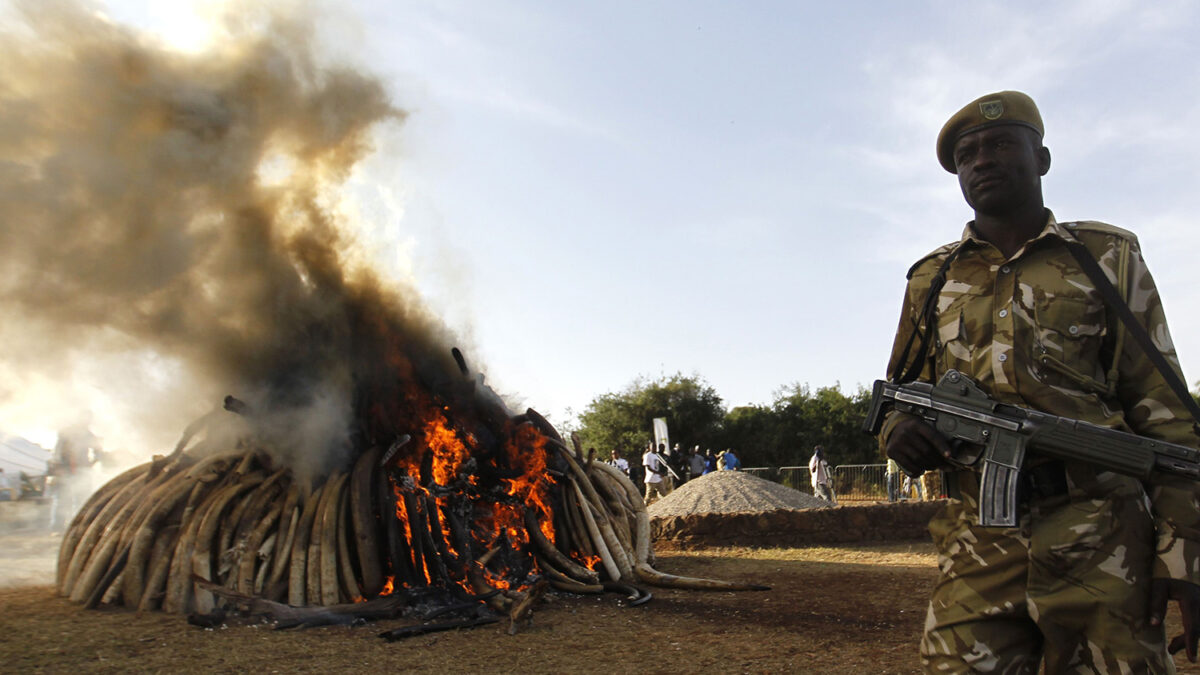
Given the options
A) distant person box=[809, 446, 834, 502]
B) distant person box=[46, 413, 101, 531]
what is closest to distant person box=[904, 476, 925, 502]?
distant person box=[809, 446, 834, 502]

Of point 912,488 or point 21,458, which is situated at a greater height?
point 21,458

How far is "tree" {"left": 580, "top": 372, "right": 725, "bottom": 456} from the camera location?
1594 inches

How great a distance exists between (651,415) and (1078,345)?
129 ft

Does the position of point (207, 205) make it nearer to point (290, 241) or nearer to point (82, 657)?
point (290, 241)

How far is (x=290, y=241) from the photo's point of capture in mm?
8648

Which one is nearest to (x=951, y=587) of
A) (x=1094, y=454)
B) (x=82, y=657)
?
(x=1094, y=454)

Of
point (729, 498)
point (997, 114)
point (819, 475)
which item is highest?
point (997, 114)

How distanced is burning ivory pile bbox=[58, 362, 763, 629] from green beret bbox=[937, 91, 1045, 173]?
202 inches

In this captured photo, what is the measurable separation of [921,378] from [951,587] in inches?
29.4

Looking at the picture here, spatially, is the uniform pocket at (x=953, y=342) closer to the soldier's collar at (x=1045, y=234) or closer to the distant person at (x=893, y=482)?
the soldier's collar at (x=1045, y=234)

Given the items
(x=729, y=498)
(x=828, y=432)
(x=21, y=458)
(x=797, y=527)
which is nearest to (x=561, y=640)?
(x=797, y=527)

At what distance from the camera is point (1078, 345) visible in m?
2.34

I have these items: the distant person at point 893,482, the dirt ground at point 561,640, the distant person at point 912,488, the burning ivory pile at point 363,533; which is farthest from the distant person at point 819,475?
the dirt ground at point 561,640

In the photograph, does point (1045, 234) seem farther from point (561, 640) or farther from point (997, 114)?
point (561, 640)
